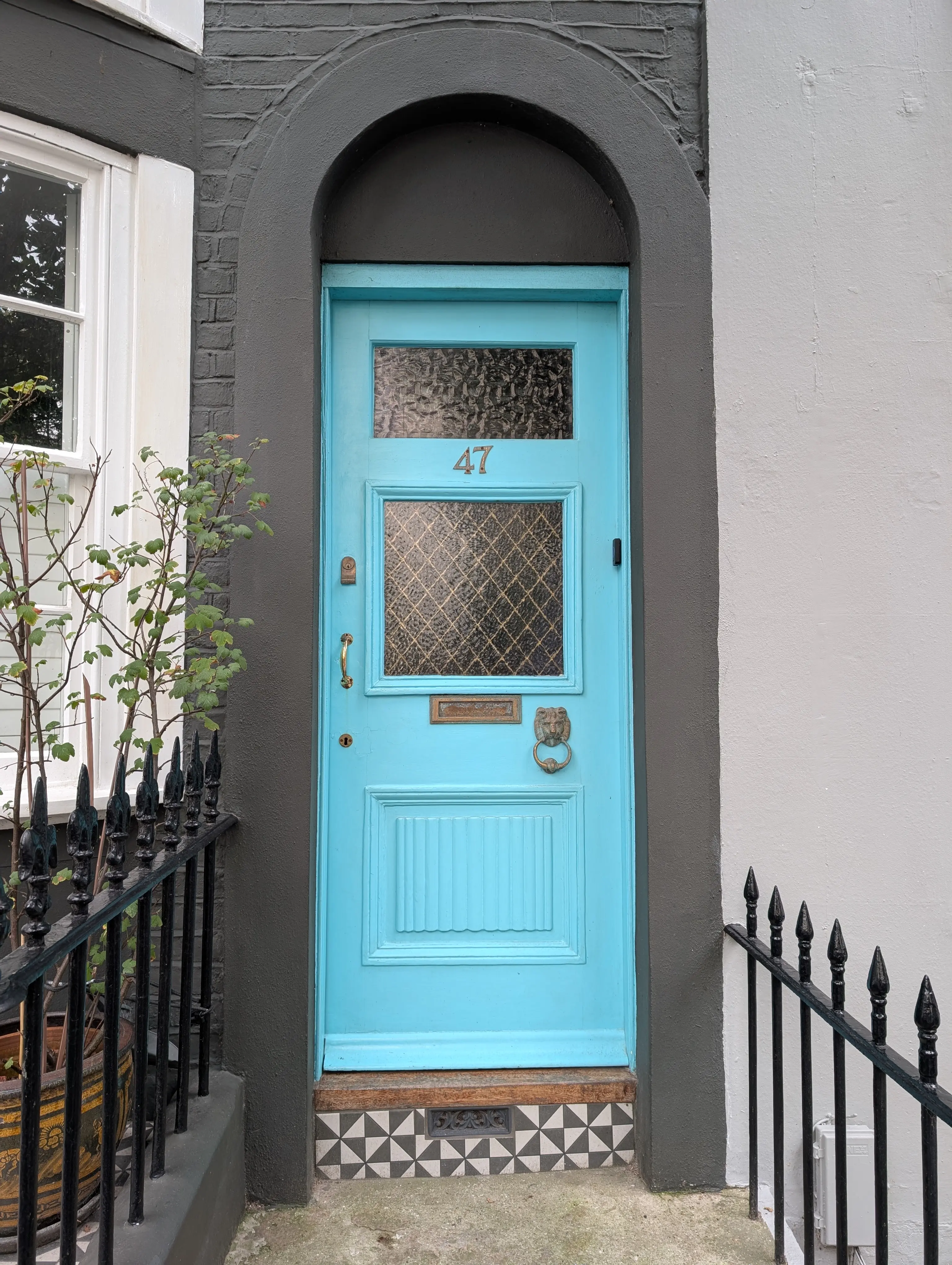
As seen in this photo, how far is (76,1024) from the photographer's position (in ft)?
5.30

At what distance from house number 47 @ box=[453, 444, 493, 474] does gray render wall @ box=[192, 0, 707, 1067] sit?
767 millimetres

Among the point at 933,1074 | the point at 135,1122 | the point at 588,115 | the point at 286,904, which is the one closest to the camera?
the point at 933,1074

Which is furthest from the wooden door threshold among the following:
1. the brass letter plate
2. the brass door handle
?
the brass door handle

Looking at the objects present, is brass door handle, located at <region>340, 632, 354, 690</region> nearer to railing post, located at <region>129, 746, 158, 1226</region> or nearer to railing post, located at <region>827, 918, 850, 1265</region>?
railing post, located at <region>129, 746, 158, 1226</region>

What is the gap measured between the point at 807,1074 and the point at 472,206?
9.17ft

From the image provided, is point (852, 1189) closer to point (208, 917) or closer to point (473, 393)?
point (208, 917)

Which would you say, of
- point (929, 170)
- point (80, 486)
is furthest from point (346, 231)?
point (929, 170)

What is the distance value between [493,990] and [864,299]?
2.57 meters

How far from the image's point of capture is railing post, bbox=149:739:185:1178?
2035 mm

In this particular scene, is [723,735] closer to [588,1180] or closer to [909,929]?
[909,929]

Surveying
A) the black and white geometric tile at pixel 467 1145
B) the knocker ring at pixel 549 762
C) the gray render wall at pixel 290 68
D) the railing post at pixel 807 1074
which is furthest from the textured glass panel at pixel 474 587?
the black and white geometric tile at pixel 467 1145

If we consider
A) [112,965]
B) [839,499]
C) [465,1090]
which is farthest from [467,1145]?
[839,499]

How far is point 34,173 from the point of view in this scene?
2740mm

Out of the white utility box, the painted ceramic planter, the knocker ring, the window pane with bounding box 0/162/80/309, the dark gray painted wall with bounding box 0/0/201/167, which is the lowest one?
the white utility box
